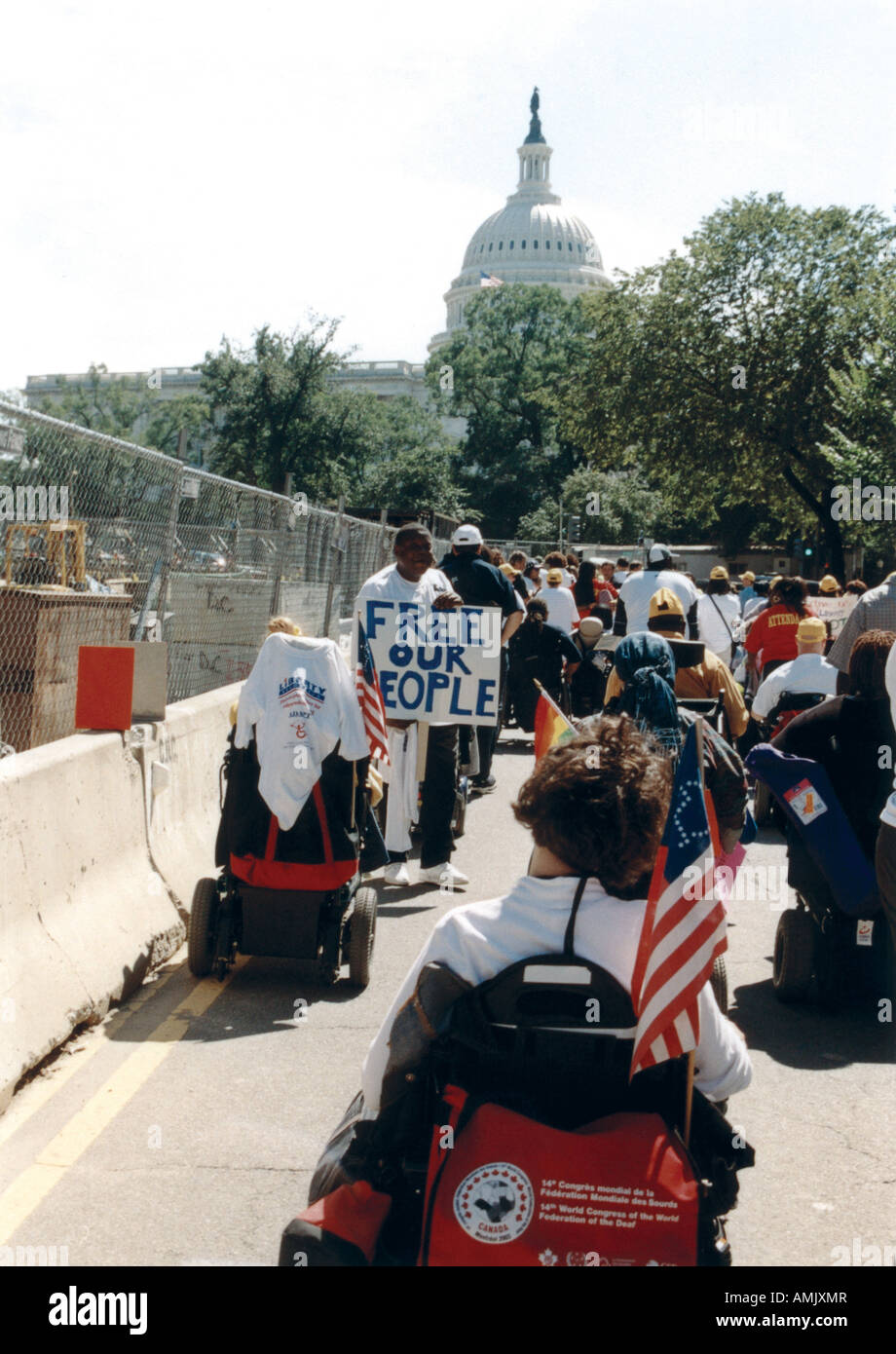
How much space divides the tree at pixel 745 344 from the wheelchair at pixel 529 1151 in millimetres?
38735

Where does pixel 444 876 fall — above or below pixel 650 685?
A: below

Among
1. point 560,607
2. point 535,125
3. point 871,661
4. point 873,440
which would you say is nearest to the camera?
point 871,661

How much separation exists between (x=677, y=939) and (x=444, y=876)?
5.80 meters

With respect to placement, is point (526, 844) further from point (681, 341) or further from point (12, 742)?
point (681, 341)

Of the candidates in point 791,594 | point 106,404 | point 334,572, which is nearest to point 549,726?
point 791,594

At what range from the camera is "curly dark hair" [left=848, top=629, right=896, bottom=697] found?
6035 millimetres

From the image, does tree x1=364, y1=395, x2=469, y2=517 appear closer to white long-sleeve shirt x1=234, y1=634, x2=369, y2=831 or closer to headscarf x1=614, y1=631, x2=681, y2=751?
white long-sleeve shirt x1=234, y1=634, x2=369, y2=831

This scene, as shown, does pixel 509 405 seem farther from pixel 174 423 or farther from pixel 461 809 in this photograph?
pixel 461 809

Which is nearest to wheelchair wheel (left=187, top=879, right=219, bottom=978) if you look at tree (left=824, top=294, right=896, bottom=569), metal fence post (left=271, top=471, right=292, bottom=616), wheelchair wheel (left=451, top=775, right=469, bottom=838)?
wheelchair wheel (left=451, top=775, right=469, bottom=838)

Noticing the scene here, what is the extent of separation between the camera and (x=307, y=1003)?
6.12 m

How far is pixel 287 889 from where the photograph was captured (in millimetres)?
6199

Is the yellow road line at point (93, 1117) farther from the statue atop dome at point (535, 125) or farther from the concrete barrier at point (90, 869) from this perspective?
the statue atop dome at point (535, 125)

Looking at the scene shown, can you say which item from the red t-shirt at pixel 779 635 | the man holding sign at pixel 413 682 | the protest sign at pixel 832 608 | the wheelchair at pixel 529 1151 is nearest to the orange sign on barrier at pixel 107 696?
the man holding sign at pixel 413 682
